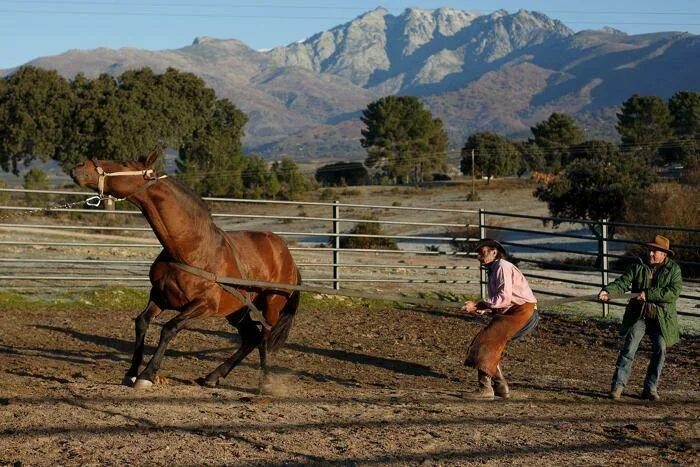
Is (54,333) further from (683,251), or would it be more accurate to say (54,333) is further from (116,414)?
(683,251)

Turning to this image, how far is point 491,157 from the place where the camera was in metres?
87.3

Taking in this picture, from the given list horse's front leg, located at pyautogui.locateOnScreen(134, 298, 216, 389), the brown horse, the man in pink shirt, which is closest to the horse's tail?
the brown horse

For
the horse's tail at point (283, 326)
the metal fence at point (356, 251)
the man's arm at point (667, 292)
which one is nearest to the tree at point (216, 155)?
the metal fence at point (356, 251)

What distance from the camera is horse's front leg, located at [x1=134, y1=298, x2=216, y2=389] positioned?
7934 mm

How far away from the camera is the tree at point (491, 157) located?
286ft

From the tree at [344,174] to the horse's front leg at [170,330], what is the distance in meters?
80.3

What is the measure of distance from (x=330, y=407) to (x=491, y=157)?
3195 inches

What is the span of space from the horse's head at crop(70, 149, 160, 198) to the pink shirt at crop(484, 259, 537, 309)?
3020 millimetres

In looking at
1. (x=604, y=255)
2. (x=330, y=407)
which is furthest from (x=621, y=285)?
(x=604, y=255)

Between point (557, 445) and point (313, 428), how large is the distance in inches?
65.8

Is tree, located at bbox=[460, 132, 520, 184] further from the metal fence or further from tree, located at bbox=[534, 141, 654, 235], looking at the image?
tree, located at bbox=[534, 141, 654, 235]

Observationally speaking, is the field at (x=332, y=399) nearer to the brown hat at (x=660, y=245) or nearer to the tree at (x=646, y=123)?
the brown hat at (x=660, y=245)

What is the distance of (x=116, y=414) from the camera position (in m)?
6.98

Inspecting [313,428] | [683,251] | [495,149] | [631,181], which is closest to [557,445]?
[313,428]
